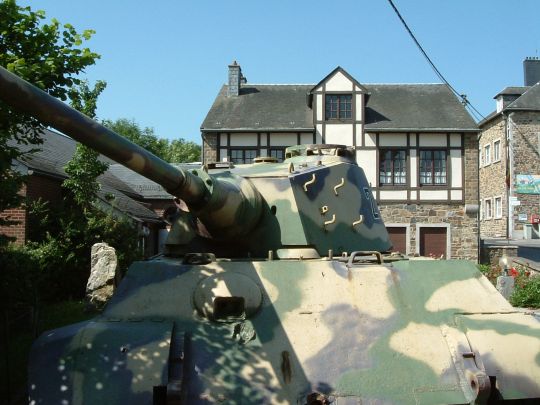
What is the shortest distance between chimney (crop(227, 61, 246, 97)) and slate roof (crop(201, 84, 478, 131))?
31 cm

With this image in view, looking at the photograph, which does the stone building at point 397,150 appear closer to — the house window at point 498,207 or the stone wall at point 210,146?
the stone wall at point 210,146

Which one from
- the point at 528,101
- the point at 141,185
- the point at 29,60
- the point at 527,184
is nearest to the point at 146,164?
the point at 29,60

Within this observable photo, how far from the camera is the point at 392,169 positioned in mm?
25031

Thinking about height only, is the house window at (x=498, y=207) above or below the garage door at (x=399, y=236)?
A: above

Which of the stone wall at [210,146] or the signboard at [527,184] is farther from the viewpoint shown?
the signboard at [527,184]

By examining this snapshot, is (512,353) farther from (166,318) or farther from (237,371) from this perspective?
(166,318)

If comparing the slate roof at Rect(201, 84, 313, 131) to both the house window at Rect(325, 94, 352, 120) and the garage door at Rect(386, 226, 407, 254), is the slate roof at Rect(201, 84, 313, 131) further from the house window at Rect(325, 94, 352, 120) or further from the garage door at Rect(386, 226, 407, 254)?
the garage door at Rect(386, 226, 407, 254)

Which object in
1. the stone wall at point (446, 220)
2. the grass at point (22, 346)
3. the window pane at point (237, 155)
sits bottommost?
the grass at point (22, 346)

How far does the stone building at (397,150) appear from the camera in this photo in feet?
81.5

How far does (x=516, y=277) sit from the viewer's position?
57.7ft

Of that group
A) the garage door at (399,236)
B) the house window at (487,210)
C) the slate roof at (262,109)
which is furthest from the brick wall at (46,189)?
the house window at (487,210)

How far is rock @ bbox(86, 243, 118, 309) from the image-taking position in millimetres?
15094

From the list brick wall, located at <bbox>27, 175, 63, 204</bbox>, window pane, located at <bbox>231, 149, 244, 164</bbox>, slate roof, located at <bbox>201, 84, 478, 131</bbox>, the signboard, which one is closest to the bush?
slate roof, located at <bbox>201, 84, 478, 131</bbox>

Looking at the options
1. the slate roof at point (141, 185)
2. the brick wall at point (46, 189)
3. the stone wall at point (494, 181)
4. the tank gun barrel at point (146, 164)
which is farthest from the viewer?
the stone wall at point (494, 181)
